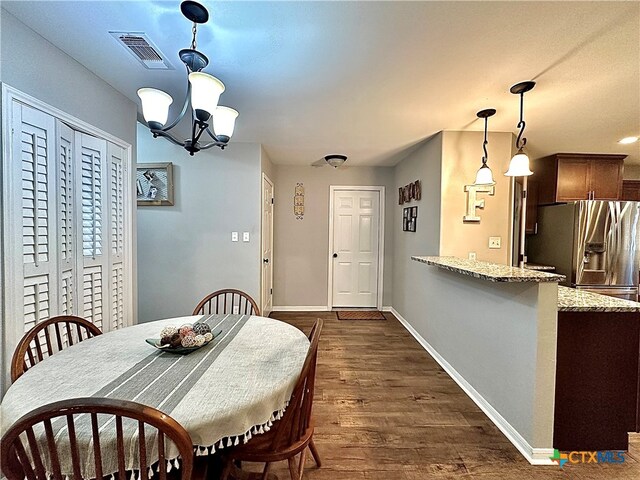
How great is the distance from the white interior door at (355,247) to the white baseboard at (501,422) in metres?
1.85

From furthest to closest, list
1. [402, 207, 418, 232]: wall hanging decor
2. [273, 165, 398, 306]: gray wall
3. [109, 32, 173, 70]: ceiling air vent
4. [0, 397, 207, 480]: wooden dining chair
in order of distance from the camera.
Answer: [273, 165, 398, 306]: gray wall < [402, 207, 418, 232]: wall hanging decor < [109, 32, 173, 70]: ceiling air vent < [0, 397, 207, 480]: wooden dining chair

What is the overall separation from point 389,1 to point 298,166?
3506mm

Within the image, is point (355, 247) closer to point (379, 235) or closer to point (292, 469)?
point (379, 235)

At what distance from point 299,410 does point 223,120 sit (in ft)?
5.29

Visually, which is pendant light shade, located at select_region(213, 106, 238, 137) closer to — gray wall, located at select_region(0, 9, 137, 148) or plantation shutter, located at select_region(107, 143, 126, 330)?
gray wall, located at select_region(0, 9, 137, 148)

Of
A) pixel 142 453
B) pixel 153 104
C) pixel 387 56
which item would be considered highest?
pixel 387 56

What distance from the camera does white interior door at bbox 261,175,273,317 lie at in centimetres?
395

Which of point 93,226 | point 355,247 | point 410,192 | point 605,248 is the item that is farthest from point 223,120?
point 605,248

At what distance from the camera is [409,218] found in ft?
13.3

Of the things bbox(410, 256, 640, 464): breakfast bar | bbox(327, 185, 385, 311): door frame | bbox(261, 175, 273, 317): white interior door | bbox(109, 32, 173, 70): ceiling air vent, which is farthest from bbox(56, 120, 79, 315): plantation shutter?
bbox(327, 185, 385, 311): door frame

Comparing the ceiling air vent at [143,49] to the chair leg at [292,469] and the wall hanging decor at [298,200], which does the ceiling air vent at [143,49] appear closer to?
the chair leg at [292,469]

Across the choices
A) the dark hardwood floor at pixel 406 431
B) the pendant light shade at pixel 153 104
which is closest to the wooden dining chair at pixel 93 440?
the dark hardwood floor at pixel 406 431

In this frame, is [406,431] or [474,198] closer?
[406,431]

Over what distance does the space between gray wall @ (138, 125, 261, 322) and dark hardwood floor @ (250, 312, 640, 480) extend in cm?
163
